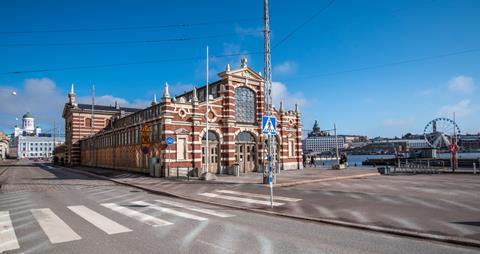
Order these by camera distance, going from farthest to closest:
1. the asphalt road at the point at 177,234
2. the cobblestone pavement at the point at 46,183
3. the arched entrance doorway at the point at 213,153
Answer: the arched entrance doorway at the point at 213,153 < the cobblestone pavement at the point at 46,183 < the asphalt road at the point at 177,234

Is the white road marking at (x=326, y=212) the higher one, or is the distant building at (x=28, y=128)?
the distant building at (x=28, y=128)

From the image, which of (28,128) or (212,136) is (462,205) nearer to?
(212,136)

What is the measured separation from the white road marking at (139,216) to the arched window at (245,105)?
2101 centimetres

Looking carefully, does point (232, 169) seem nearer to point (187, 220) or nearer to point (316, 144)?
point (187, 220)

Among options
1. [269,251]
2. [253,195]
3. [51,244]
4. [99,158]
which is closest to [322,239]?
[269,251]

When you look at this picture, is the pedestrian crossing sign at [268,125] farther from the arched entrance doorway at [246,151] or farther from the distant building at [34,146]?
the distant building at [34,146]

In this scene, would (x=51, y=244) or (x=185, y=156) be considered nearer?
(x=51, y=244)

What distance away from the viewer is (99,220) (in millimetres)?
10508

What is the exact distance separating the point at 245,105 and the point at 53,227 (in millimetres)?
25837

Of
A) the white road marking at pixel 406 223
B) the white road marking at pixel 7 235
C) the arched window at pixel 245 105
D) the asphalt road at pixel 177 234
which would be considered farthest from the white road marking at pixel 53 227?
the arched window at pixel 245 105

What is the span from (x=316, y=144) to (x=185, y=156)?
172 metres

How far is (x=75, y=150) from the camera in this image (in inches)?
2509

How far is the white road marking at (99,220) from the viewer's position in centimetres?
910

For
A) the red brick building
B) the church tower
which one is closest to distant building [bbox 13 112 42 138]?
the church tower
